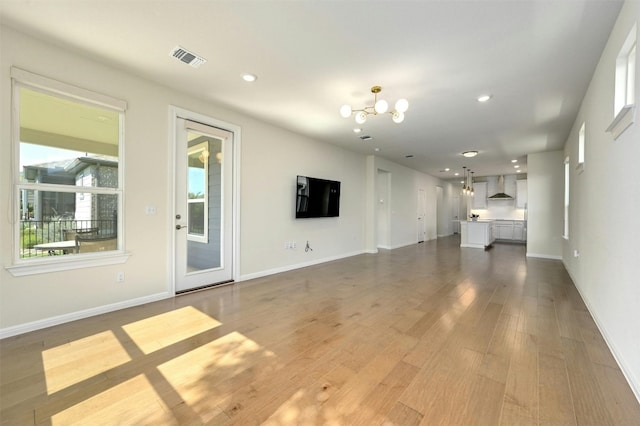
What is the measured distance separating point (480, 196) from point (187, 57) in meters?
11.8

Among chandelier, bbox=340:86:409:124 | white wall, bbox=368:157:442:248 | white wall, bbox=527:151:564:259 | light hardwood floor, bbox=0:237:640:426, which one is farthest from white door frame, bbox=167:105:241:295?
white wall, bbox=527:151:564:259

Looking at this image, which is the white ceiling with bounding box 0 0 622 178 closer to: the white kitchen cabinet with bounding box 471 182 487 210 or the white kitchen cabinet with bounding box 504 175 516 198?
the white kitchen cabinet with bounding box 504 175 516 198

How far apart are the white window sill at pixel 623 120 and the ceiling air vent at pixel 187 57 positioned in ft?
11.9

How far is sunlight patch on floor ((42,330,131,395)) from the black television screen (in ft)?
11.5

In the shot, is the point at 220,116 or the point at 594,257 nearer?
the point at 594,257

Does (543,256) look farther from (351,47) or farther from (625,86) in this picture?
(351,47)

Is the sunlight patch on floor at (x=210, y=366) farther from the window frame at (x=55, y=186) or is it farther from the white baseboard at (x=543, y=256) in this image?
the white baseboard at (x=543, y=256)

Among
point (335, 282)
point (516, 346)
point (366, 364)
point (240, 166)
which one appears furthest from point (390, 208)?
point (366, 364)

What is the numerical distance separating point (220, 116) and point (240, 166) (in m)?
0.81

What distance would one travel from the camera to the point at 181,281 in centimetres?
368

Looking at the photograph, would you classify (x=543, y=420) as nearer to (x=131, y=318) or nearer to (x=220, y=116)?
Result: (x=131, y=318)

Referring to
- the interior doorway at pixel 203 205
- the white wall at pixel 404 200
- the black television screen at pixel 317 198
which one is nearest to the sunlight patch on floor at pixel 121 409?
the interior doorway at pixel 203 205

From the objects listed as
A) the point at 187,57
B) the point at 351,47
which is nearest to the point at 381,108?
the point at 351,47

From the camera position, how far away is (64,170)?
2.79 metres
